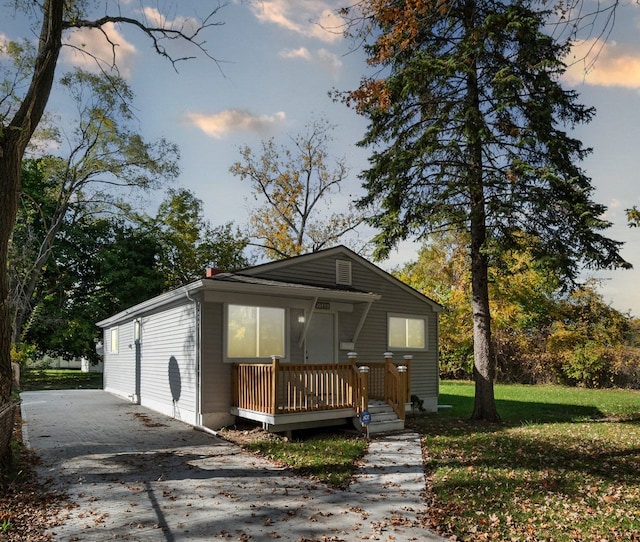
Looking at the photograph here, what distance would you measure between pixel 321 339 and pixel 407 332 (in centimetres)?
379

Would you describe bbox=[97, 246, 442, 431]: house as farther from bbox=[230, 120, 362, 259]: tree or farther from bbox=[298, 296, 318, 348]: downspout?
bbox=[230, 120, 362, 259]: tree

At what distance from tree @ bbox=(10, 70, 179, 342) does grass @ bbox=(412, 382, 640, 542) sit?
18781mm

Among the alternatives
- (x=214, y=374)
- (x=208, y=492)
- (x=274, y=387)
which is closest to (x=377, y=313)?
(x=214, y=374)

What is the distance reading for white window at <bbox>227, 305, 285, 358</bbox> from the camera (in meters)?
11.6

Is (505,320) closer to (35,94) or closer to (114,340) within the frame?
(114,340)

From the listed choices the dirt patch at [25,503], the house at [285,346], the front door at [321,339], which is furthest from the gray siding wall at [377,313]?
the dirt patch at [25,503]

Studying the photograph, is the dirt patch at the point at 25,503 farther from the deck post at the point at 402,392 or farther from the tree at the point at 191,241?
the tree at the point at 191,241

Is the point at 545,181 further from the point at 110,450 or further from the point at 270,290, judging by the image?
the point at 110,450

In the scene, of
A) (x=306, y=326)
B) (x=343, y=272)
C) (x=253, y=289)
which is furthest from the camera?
(x=343, y=272)

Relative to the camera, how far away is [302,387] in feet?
34.6

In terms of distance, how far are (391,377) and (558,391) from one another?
14536 mm

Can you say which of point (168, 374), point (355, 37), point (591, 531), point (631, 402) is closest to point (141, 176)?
point (168, 374)

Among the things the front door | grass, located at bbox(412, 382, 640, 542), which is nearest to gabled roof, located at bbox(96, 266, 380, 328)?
the front door

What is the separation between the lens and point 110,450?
8.92 meters
